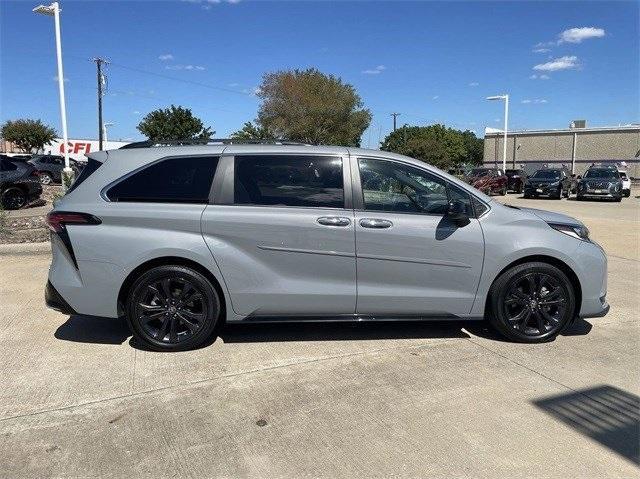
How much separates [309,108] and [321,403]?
40.2 m

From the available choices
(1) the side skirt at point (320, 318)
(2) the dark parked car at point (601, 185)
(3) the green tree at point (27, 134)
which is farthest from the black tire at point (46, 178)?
(3) the green tree at point (27, 134)

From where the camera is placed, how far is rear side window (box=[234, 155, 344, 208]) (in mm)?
4312

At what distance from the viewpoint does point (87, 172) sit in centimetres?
438

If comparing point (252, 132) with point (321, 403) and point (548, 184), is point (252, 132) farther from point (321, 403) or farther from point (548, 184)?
point (321, 403)

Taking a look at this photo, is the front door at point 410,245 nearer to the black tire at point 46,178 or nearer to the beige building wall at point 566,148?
the black tire at point 46,178

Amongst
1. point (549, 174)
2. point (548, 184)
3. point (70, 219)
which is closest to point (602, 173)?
point (549, 174)

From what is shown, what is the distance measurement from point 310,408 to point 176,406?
892mm

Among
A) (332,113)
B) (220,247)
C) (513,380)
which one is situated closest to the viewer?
(513,380)

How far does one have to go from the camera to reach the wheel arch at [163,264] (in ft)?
13.8

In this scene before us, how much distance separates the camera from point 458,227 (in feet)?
14.2

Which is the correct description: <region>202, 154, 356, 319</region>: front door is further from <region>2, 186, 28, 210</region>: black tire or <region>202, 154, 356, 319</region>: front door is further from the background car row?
the background car row

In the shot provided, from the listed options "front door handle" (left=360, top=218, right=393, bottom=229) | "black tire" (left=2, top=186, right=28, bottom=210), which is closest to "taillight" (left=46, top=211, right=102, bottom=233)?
"front door handle" (left=360, top=218, right=393, bottom=229)

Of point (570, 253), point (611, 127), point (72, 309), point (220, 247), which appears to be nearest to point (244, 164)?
point (220, 247)

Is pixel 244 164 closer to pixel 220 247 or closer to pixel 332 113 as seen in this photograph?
pixel 220 247
